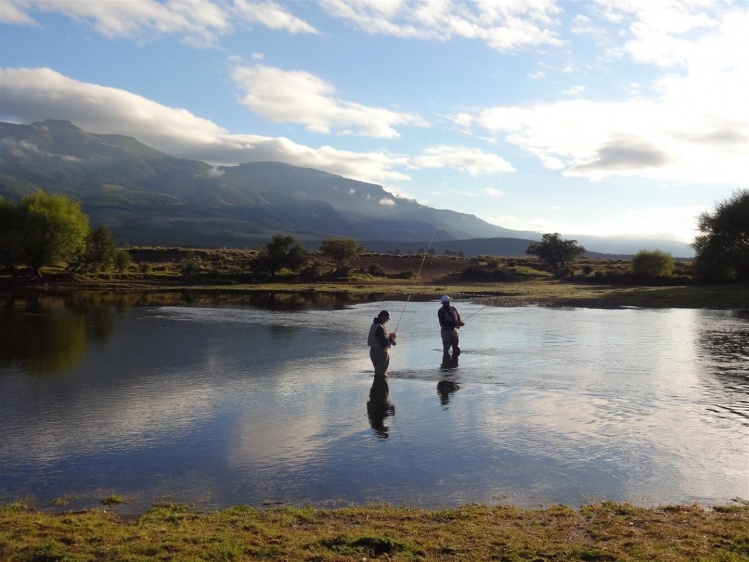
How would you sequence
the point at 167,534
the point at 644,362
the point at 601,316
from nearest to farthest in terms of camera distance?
1. the point at 167,534
2. the point at 644,362
3. the point at 601,316

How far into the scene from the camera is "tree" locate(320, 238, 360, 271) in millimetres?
85750

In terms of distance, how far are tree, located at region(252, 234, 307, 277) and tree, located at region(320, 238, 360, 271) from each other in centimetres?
694

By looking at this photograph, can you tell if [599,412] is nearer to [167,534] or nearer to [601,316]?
[167,534]

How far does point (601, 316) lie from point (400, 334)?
17.0 metres

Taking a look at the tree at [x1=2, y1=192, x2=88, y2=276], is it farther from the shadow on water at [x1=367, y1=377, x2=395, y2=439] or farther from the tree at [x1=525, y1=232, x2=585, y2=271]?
the tree at [x1=525, y1=232, x2=585, y2=271]

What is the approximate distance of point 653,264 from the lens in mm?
75000

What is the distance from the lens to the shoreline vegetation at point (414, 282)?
55.2 meters

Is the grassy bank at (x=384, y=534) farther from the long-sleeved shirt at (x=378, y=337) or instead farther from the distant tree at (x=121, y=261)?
the distant tree at (x=121, y=261)

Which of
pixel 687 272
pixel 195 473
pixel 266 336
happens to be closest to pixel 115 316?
pixel 266 336

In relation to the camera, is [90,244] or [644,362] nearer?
[644,362]

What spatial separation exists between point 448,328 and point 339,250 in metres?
63.5

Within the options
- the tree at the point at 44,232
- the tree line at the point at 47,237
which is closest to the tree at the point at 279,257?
the tree line at the point at 47,237

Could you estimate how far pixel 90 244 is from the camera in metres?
70.2

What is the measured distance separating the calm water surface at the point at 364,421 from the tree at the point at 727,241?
39907 millimetres
